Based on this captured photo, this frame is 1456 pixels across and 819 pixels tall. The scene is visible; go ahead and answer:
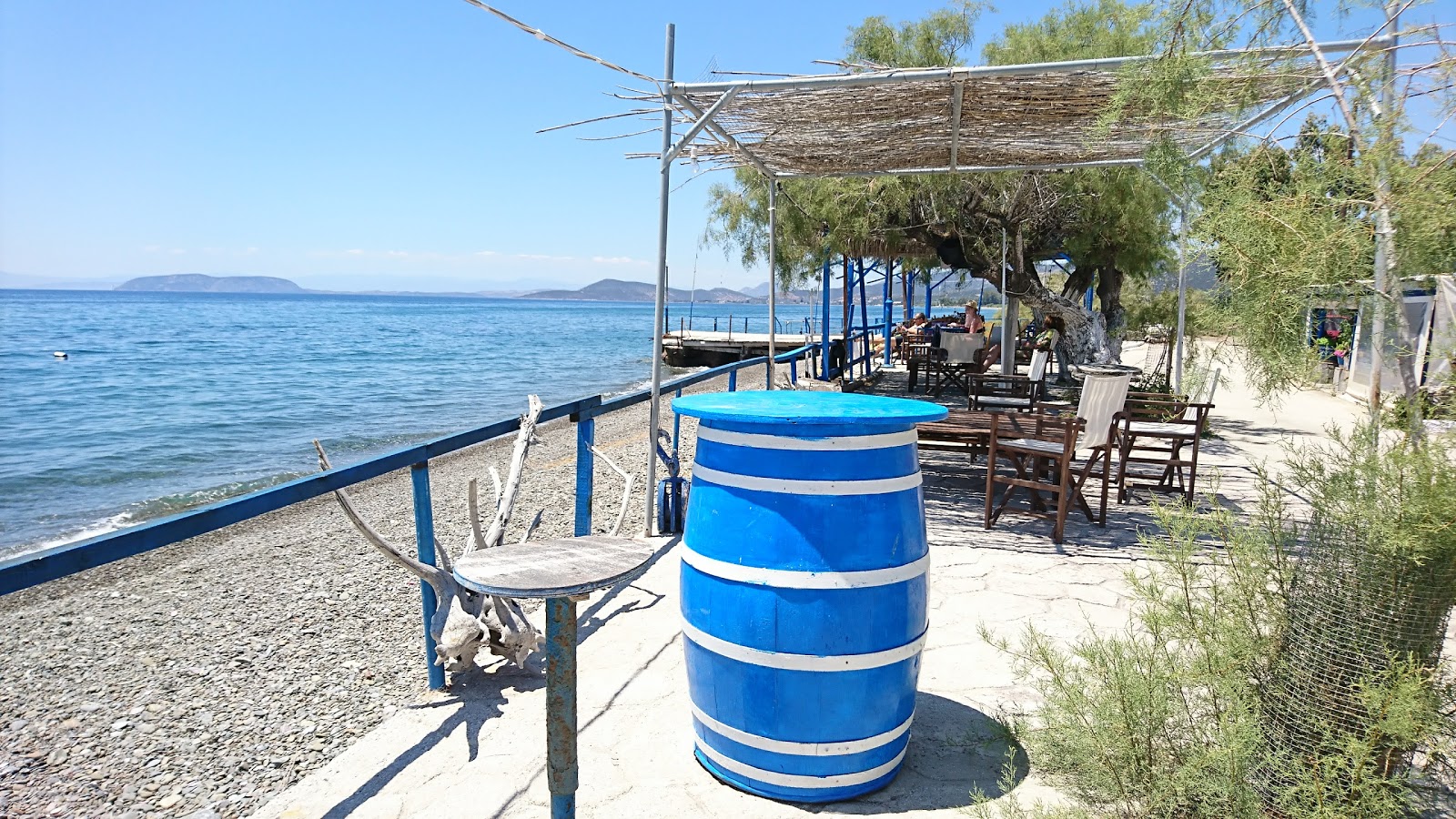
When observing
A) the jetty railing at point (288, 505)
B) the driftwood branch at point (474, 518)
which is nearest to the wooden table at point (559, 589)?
the jetty railing at point (288, 505)

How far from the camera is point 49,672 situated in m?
4.98

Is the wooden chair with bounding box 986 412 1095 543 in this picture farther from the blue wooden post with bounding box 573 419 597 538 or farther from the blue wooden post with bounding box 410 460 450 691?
the blue wooden post with bounding box 410 460 450 691

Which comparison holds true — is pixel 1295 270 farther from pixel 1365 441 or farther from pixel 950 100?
pixel 950 100

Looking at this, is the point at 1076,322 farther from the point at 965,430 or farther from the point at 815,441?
the point at 815,441

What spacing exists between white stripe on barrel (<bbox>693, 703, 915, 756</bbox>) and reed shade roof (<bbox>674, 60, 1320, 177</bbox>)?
10.7 feet

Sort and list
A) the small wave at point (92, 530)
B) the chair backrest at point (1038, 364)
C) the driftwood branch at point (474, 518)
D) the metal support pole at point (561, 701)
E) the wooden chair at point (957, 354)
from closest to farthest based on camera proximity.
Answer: the metal support pole at point (561, 701) → the driftwood branch at point (474, 518) → the small wave at point (92, 530) → the chair backrest at point (1038, 364) → the wooden chair at point (957, 354)

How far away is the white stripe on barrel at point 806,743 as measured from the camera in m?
2.36

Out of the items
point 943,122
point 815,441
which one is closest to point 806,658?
point 815,441

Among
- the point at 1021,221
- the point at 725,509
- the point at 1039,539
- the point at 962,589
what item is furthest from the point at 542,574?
the point at 1021,221

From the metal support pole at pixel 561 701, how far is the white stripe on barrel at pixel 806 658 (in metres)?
0.54

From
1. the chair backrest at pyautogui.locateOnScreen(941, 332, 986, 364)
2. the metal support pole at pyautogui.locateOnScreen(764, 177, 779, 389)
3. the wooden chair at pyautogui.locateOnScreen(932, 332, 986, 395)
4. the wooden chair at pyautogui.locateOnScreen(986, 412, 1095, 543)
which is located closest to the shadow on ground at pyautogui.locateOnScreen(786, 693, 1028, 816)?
the wooden chair at pyautogui.locateOnScreen(986, 412, 1095, 543)

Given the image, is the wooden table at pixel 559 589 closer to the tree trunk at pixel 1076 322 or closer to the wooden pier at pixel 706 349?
the tree trunk at pixel 1076 322

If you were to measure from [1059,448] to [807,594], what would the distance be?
12.6 ft

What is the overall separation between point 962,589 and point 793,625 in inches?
92.4
